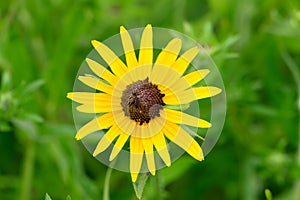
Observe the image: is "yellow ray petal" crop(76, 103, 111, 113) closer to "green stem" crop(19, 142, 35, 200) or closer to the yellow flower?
the yellow flower

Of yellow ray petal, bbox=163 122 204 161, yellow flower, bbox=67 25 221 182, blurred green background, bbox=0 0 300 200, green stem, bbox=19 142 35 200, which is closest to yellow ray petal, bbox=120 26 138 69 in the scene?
yellow flower, bbox=67 25 221 182

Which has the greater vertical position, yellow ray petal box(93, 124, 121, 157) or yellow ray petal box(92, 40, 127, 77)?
yellow ray petal box(92, 40, 127, 77)

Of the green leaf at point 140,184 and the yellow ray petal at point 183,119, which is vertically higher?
the yellow ray petal at point 183,119

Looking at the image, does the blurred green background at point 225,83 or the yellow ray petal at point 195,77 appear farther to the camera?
the blurred green background at point 225,83

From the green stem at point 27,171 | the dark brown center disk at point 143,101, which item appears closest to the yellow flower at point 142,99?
the dark brown center disk at point 143,101

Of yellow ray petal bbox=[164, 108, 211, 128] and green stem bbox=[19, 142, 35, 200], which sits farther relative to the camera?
green stem bbox=[19, 142, 35, 200]

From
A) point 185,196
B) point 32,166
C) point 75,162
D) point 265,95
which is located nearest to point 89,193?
point 75,162

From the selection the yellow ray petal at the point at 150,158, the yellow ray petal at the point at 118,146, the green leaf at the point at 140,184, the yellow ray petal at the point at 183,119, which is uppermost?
the yellow ray petal at the point at 118,146

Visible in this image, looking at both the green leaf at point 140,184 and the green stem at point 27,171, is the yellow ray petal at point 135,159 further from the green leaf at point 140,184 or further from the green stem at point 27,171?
the green stem at point 27,171

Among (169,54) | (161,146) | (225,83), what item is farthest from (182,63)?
(225,83)

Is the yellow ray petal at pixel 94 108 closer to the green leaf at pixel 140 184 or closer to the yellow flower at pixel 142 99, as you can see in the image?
the yellow flower at pixel 142 99
